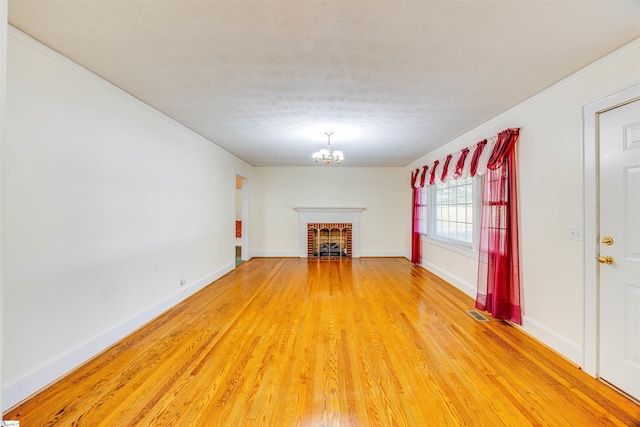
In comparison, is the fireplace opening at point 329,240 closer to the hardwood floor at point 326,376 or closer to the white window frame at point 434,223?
the white window frame at point 434,223

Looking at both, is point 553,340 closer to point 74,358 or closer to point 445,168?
point 445,168

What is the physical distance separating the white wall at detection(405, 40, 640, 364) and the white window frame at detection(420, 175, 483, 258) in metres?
0.97

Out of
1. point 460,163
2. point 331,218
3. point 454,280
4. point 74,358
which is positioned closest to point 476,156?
point 460,163

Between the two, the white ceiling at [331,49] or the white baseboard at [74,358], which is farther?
the white baseboard at [74,358]

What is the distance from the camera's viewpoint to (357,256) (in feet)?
22.8

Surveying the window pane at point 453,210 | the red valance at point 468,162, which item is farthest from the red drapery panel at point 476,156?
the window pane at point 453,210

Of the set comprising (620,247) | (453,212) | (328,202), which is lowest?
(620,247)

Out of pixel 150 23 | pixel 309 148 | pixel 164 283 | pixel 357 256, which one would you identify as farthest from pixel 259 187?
pixel 150 23

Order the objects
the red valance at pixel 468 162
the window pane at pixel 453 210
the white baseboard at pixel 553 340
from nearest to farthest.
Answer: the white baseboard at pixel 553 340, the red valance at pixel 468 162, the window pane at pixel 453 210

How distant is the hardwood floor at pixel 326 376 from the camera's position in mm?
1655

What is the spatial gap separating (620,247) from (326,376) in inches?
94.9

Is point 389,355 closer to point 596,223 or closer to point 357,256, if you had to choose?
point 596,223

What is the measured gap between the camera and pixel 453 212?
15.2 feet

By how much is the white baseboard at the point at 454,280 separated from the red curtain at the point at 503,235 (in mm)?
616
